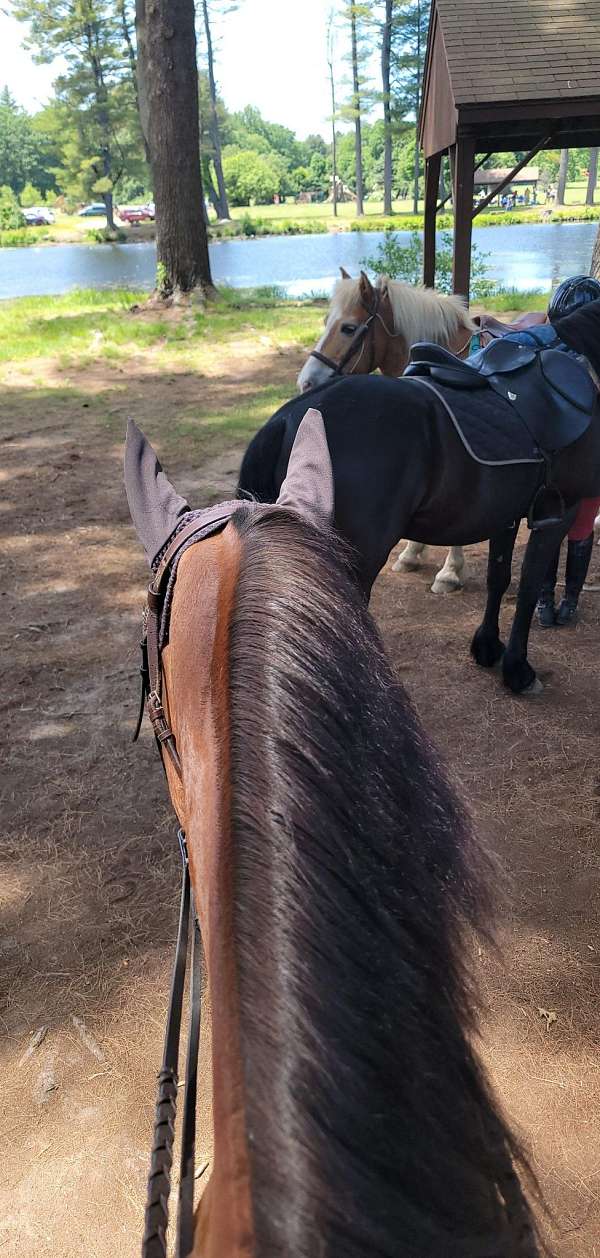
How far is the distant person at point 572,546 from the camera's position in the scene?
4.19m

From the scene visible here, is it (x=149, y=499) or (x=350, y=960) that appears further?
(x=149, y=499)

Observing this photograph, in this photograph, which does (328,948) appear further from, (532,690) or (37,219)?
(37,219)

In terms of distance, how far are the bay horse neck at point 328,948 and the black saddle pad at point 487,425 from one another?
2.37 metres

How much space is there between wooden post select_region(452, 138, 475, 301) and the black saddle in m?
5.14

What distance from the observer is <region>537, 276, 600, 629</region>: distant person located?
13.8 ft

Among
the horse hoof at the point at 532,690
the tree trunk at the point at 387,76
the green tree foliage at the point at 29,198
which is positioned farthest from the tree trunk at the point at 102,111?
the horse hoof at the point at 532,690

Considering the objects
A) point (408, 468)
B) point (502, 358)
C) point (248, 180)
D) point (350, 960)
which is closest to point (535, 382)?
point (502, 358)

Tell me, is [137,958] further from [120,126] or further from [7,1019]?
[120,126]

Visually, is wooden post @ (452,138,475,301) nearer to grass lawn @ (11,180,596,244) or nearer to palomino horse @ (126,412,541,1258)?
palomino horse @ (126,412,541,1258)

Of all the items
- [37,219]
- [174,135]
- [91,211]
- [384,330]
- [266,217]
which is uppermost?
[91,211]

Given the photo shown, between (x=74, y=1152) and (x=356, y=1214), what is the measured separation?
1731mm

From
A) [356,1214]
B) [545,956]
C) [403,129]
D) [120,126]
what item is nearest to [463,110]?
[545,956]

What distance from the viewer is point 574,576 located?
4473mm

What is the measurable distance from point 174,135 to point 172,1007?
1388 cm
